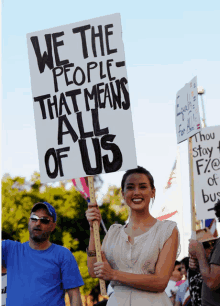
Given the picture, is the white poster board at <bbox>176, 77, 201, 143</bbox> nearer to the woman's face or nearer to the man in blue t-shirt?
the woman's face

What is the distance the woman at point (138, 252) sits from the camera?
302 centimetres

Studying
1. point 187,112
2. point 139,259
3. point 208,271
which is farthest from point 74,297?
point 187,112

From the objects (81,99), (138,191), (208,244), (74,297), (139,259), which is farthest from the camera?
(208,244)

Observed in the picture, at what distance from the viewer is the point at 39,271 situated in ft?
12.4

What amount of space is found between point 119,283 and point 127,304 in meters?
0.16

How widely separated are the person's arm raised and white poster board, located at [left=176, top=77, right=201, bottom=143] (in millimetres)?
2523

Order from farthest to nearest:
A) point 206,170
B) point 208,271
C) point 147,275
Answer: point 206,170
point 208,271
point 147,275

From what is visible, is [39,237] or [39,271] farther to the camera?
[39,237]

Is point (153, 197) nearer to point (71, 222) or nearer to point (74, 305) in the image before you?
point (74, 305)

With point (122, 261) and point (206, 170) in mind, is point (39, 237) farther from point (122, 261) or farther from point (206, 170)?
point (206, 170)

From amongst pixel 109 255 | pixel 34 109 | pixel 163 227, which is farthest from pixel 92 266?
pixel 34 109

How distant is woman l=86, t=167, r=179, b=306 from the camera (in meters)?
3.02

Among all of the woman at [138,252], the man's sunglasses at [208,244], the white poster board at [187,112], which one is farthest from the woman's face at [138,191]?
the white poster board at [187,112]

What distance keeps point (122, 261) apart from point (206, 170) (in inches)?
141
